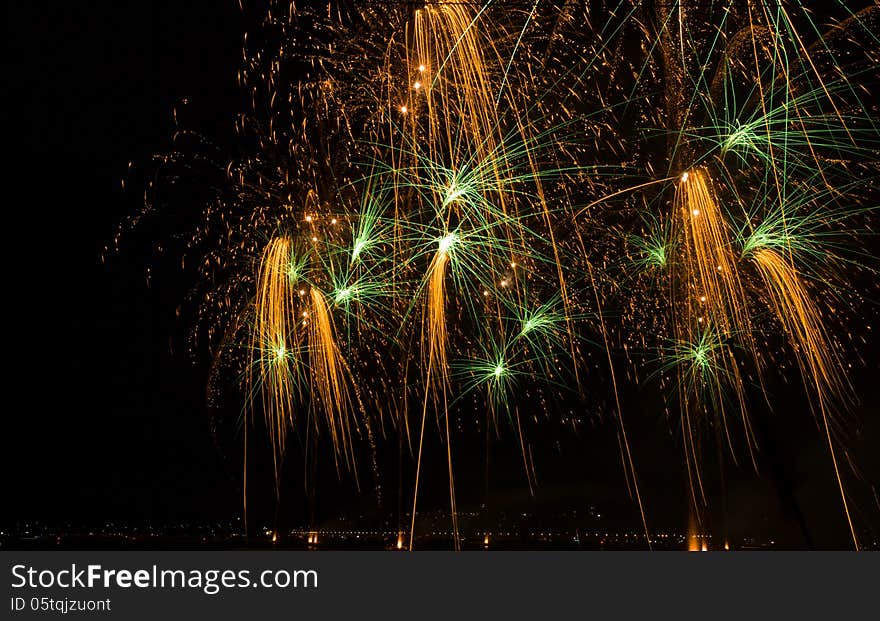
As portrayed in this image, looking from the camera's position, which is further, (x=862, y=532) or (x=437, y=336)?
(x=862, y=532)

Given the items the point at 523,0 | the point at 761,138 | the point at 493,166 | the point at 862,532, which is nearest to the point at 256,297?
the point at 493,166

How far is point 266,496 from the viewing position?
6662 cm

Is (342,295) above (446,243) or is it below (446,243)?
above

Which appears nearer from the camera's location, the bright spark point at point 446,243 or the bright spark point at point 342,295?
the bright spark point at point 446,243

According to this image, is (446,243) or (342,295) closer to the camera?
(446,243)

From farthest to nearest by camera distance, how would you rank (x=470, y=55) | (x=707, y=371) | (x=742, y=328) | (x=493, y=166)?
(x=707, y=371) < (x=742, y=328) < (x=493, y=166) < (x=470, y=55)

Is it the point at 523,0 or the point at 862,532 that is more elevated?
the point at 523,0

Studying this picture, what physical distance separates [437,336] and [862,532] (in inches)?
2324

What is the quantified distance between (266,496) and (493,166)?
182ft

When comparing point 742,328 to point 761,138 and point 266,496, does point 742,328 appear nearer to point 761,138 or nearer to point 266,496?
point 761,138

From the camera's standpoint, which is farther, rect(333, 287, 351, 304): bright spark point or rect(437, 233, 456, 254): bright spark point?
rect(333, 287, 351, 304): bright spark point
